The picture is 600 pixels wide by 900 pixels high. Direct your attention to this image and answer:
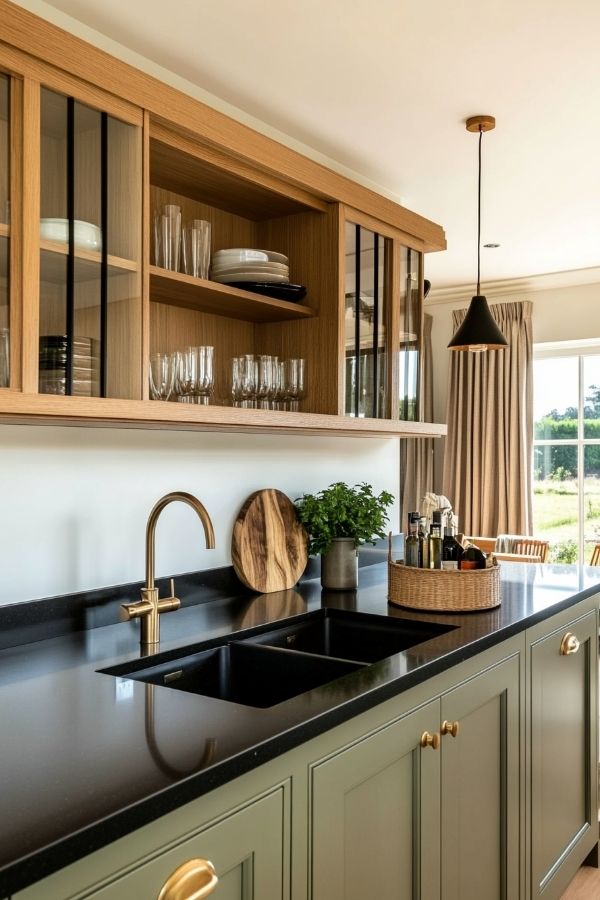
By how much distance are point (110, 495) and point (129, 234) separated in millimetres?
658

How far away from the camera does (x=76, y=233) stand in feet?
5.07

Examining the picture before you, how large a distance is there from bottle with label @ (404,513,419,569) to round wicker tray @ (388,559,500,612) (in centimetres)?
8

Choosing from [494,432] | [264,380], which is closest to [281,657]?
[264,380]

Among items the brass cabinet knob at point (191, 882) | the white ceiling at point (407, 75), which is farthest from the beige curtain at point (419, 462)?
the brass cabinet knob at point (191, 882)

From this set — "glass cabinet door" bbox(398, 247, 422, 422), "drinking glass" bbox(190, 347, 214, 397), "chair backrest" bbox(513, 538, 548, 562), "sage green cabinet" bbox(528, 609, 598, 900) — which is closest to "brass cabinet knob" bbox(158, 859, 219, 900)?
"drinking glass" bbox(190, 347, 214, 397)

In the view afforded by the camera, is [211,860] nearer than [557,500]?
Yes

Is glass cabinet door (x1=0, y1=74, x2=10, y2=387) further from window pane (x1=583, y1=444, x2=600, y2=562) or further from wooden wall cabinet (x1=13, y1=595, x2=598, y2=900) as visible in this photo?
window pane (x1=583, y1=444, x2=600, y2=562)

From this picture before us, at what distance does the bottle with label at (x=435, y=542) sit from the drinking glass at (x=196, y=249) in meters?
0.92

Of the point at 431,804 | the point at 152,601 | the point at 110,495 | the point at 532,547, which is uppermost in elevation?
the point at 110,495

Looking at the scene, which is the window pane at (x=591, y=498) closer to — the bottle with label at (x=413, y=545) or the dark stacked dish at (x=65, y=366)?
the bottle with label at (x=413, y=545)

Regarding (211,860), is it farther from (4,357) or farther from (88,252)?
(88,252)

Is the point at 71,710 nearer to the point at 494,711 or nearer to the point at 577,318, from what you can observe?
the point at 494,711

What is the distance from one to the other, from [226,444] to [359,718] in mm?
1151

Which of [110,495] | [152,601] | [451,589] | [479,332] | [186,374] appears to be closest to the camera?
[152,601]
